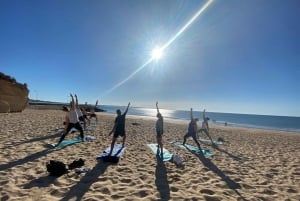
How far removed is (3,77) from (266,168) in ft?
95.5

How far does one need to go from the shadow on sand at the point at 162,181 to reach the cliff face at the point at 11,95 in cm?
2449

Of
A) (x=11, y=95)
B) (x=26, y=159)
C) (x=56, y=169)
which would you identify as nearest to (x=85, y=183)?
(x=56, y=169)

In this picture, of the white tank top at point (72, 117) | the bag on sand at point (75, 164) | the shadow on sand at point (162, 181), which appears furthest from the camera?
the white tank top at point (72, 117)

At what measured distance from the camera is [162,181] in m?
5.89

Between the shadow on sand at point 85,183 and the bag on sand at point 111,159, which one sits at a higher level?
the bag on sand at point 111,159

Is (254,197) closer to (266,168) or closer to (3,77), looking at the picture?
(266,168)

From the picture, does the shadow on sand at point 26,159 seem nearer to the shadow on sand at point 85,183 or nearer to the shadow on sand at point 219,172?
the shadow on sand at point 85,183

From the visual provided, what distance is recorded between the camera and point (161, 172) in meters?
6.70

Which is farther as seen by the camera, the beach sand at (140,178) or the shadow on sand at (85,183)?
the beach sand at (140,178)

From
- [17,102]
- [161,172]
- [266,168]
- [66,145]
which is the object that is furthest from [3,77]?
[266,168]

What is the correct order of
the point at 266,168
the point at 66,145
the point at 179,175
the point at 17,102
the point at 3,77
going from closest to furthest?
the point at 179,175 < the point at 266,168 < the point at 66,145 < the point at 3,77 < the point at 17,102

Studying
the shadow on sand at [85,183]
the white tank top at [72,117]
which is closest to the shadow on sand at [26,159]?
the white tank top at [72,117]

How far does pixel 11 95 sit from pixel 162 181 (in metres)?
27.8

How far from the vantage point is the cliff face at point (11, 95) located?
2612cm
